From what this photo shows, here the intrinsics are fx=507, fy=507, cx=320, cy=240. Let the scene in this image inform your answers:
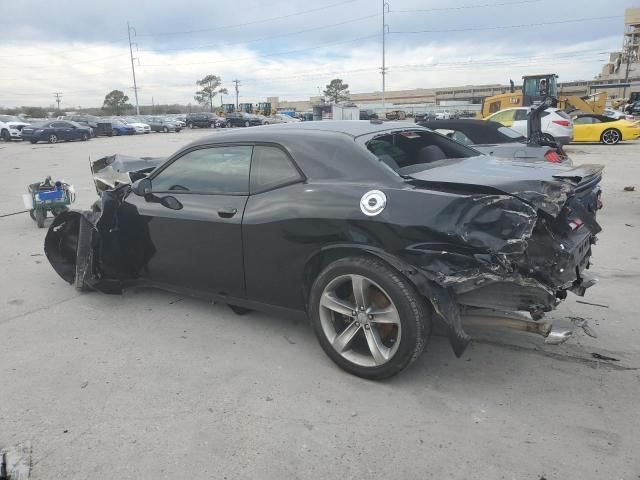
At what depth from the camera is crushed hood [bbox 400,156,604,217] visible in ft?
9.54

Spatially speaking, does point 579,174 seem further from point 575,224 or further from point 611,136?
point 611,136

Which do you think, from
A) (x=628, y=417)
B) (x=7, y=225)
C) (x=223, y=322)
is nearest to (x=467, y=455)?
(x=628, y=417)

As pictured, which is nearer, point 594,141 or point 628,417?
point 628,417

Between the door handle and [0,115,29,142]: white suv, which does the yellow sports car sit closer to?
the door handle

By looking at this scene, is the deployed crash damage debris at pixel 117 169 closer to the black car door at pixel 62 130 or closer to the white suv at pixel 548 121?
the white suv at pixel 548 121

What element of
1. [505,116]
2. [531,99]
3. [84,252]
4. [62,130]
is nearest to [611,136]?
[531,99]

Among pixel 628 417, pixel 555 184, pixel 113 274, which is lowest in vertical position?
pixel 628 417

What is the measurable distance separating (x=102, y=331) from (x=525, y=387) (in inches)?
127

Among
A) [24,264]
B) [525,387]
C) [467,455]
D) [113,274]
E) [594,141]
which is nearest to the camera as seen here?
[467,455]

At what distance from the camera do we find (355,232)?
10.3ft

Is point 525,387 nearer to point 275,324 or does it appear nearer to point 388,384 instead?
point 388,384

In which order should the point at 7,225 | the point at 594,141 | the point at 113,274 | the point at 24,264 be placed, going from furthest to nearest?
the point at 594,141, the point at 7,225, the point at 24,264, the point at 113,274

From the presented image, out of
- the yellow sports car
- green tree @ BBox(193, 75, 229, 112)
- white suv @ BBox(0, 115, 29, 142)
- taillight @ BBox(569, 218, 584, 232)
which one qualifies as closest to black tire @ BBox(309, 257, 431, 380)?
taillight @ BBox(569, 218, 584, 232)

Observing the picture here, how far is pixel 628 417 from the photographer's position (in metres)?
2.83
